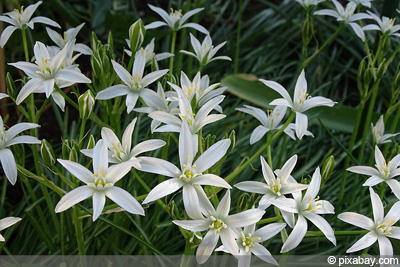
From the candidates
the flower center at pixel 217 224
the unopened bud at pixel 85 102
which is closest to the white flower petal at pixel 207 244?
the flower center at pixel 217 224

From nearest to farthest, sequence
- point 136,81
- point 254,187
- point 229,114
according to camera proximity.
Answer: point 254,187 < point 136,81 < point 229,114

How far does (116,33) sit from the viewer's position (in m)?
2.01

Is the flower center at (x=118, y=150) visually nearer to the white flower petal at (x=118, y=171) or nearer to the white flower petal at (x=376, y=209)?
the white flower petal at (x=118, y=171)

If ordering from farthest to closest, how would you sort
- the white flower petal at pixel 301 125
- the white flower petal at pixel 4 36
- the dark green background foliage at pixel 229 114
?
1. the dark green background foliage at pixel 229 114
2. the white flower petal at pixel 4 36
3. the white flower petal at pixel 301 125

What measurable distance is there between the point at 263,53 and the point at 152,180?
40.6 inches

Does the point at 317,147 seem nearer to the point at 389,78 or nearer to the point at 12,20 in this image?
the point at 389,78

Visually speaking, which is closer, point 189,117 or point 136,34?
point 189,117

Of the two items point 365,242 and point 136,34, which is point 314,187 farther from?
point 136,34

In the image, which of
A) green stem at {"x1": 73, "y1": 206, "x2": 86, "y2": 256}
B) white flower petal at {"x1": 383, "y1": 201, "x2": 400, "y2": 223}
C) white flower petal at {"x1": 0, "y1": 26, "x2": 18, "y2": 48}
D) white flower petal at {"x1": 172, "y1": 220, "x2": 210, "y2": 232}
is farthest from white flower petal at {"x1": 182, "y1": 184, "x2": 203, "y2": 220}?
white flower petal at {"x1": 0, "y1": 26, "x2": 18, "y2": 48}

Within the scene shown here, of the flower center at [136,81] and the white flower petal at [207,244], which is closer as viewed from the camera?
the white flower petal at [207,244]

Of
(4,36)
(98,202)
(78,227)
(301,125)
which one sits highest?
(4,36)

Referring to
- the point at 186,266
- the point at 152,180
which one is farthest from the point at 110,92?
the point at 152,180

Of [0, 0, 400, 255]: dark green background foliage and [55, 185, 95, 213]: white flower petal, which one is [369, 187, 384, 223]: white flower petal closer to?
[0, 0, 400, 255]: dark green background foliage

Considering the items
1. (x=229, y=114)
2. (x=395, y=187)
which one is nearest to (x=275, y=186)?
(x=395, y=187)
